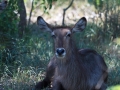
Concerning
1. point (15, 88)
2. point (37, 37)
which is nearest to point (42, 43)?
point (37, 37)

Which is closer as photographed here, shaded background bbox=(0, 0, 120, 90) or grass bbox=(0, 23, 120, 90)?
grass bbox=(0, 23, 120, 90)

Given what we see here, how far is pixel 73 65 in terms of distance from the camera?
5.83 meters

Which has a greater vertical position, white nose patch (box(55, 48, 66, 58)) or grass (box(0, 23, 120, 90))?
white nose patch (box(55, 48, 66, 58))

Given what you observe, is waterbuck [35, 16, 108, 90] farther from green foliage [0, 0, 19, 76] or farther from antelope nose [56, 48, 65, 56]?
green foliage [0, 0, 19, 76]

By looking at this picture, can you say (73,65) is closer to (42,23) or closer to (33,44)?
(42,23)

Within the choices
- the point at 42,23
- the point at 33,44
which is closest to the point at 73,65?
the point at 42,23

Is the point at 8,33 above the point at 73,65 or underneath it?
above

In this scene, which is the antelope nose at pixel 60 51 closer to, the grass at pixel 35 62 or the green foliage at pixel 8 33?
the grass at pixel 35 62

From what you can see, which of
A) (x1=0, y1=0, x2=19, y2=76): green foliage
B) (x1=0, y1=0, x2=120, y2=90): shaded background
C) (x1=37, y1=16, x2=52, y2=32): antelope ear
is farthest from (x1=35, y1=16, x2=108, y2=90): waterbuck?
(x1=0, y1=0, x2=19, y2=76): green foliage

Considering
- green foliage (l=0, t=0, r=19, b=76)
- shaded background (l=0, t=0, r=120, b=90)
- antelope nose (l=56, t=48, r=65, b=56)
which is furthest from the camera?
green foliage (l=0, t=0, r=19, b=76)

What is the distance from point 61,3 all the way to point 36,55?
6.10 m

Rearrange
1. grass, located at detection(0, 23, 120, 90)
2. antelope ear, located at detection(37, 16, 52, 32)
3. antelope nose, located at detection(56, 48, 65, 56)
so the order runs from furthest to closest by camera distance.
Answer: grass, located at detection(0, 23, 120, 90) → antelope ear, located at detection(37, 16, 52, 32) → antelope nose, located at detection(56, 48, 65, 56)

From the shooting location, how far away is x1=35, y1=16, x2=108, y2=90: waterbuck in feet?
18.4

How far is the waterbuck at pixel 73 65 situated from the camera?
562 cm
